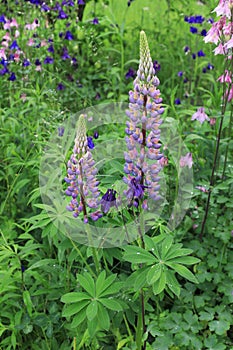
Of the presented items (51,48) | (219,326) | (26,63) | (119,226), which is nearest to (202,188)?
(219,326)

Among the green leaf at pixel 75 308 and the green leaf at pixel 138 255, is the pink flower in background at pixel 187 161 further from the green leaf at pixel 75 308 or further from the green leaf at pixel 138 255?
the green leaf at pixel 75 308

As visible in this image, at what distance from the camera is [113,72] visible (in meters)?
3.92

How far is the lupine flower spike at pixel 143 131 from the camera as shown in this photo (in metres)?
1.73

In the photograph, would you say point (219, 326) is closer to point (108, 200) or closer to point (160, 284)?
point (160, 284)

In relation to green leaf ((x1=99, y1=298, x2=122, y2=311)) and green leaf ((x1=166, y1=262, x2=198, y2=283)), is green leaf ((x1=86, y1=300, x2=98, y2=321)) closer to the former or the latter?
green leaf ((x1=99, y1=298, x2=122, y2=311))

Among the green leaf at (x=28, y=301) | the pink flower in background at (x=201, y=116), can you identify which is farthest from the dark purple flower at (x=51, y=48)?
the green leaf at (x=28, y=301)

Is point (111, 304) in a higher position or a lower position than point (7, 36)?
lower

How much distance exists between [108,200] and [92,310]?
40 centimetres

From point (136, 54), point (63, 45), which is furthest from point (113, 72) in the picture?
point (136, 54)

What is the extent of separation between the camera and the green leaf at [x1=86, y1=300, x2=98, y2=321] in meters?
1.83

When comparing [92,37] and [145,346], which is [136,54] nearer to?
[92,37]

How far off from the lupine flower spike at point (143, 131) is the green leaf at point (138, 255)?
165 millimetres

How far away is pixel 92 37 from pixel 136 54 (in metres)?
1.55

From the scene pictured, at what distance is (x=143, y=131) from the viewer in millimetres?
1792
